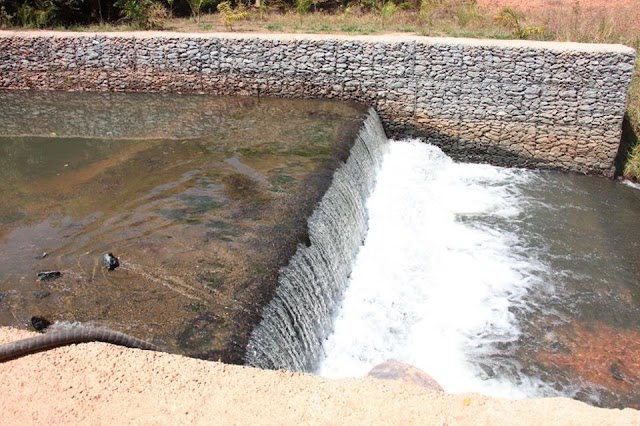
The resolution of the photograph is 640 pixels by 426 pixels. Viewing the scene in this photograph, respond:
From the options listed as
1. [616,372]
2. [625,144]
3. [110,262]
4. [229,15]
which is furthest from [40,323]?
[229,15]

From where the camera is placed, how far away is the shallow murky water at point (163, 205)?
16.8 ft

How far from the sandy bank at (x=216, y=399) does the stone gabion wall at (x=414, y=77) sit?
9030mm

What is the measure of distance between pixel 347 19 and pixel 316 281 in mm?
11543

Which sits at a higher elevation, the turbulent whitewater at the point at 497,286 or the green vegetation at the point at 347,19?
the green vegetation at the point at 347,19

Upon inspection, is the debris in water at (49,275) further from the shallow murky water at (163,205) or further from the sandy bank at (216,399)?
the sandy bank at (216,399)

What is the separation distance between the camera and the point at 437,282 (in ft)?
25.0

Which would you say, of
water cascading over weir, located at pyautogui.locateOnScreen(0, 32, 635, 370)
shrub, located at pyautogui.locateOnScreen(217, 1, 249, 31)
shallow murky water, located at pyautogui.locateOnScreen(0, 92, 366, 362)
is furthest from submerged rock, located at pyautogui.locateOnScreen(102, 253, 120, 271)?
shrub, located at pyautogui.locateOnScreen(217, 1, 249, 31)

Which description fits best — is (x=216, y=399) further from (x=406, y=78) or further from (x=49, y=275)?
(x=406, y=78)

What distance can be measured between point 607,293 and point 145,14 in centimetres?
1313

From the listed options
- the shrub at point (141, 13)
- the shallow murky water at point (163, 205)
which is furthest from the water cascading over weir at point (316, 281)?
the shrub at point (141, 13)

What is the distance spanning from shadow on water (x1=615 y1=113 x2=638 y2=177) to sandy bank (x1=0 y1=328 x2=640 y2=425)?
9.42 metres

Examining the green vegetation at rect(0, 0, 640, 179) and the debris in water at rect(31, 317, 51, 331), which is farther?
the green vegetation at rect(0, 0, 640, 179)

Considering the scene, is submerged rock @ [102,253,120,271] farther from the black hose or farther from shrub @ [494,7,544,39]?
shrub @ [494,7,544,39]

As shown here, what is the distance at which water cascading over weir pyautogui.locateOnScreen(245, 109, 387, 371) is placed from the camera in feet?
16.4
